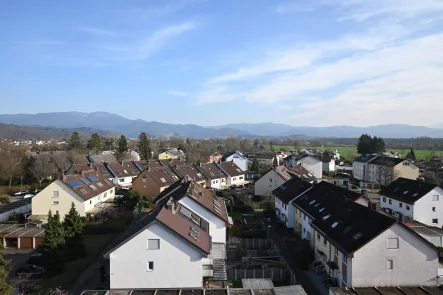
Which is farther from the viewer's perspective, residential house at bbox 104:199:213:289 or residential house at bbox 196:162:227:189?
residential house at bbox 196:162:227:189

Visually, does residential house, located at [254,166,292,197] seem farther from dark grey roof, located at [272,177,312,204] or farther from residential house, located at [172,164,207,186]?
residential house, located at [172,164,207,186]

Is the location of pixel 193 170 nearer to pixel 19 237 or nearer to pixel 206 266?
pixel 19 237

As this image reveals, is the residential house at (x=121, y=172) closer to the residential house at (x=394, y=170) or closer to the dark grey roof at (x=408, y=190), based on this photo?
the dark grey roof at (x=408, y=190)

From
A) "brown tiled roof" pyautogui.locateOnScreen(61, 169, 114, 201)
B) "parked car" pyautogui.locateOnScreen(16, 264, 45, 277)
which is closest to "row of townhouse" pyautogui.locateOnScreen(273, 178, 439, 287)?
"parked car" pyautogui.locateOnScreen(16, 264, 45, 277)

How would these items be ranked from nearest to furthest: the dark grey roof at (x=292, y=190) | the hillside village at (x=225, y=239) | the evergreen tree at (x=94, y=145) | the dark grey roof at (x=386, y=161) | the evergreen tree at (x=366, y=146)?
1. the hillside village at (x=225, y=239)
2. the dark grey roof at (x=292, y=190)
3. the dark grey roof at (x=386, y=161)
4. the evergreen tree at (x=94, y=145)
5. the evergreen tree at (x=366, y=146)

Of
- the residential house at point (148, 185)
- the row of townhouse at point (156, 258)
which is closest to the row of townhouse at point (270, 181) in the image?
the residential house at point (148, 185)

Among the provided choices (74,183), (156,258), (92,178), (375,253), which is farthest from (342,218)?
(92,178)
